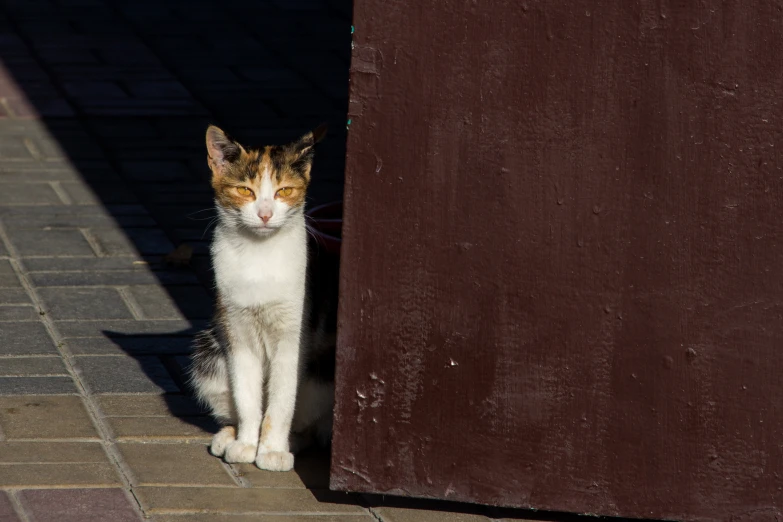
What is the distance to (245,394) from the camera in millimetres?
→ 3855

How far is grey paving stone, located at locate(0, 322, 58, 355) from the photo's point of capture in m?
4.68

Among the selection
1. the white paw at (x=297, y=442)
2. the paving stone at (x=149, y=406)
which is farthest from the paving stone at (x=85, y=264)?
the white paw at (x=297, y=442)

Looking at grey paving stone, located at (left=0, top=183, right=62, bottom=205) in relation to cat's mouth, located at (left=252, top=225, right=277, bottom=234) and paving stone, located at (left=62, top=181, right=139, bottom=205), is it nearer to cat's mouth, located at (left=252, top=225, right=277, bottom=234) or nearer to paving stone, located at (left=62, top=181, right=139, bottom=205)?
paving stone, located at (left=62, top=181, right=139, bottom=205)

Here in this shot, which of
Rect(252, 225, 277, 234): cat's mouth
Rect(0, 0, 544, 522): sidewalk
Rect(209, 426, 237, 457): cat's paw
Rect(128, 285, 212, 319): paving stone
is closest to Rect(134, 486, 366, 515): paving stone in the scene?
Rect(0, 0, 544, 522): sidewalk

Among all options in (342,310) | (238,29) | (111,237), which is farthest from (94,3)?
(342,310)

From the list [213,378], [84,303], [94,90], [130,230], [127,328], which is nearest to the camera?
[213,378]

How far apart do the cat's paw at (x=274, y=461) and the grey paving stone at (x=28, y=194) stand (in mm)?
3138

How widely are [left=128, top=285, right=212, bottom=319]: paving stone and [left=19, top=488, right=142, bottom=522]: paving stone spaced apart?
1.60 metres

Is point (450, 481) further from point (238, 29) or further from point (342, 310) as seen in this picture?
point (238, 29)

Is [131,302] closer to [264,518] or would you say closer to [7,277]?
[7,277]

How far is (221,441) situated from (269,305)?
20.0 inches

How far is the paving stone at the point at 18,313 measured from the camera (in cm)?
500

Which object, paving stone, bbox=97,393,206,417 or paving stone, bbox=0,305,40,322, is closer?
paving stone, bbox=97,393,206,417

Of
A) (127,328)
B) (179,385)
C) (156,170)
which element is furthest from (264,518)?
(156,170)
